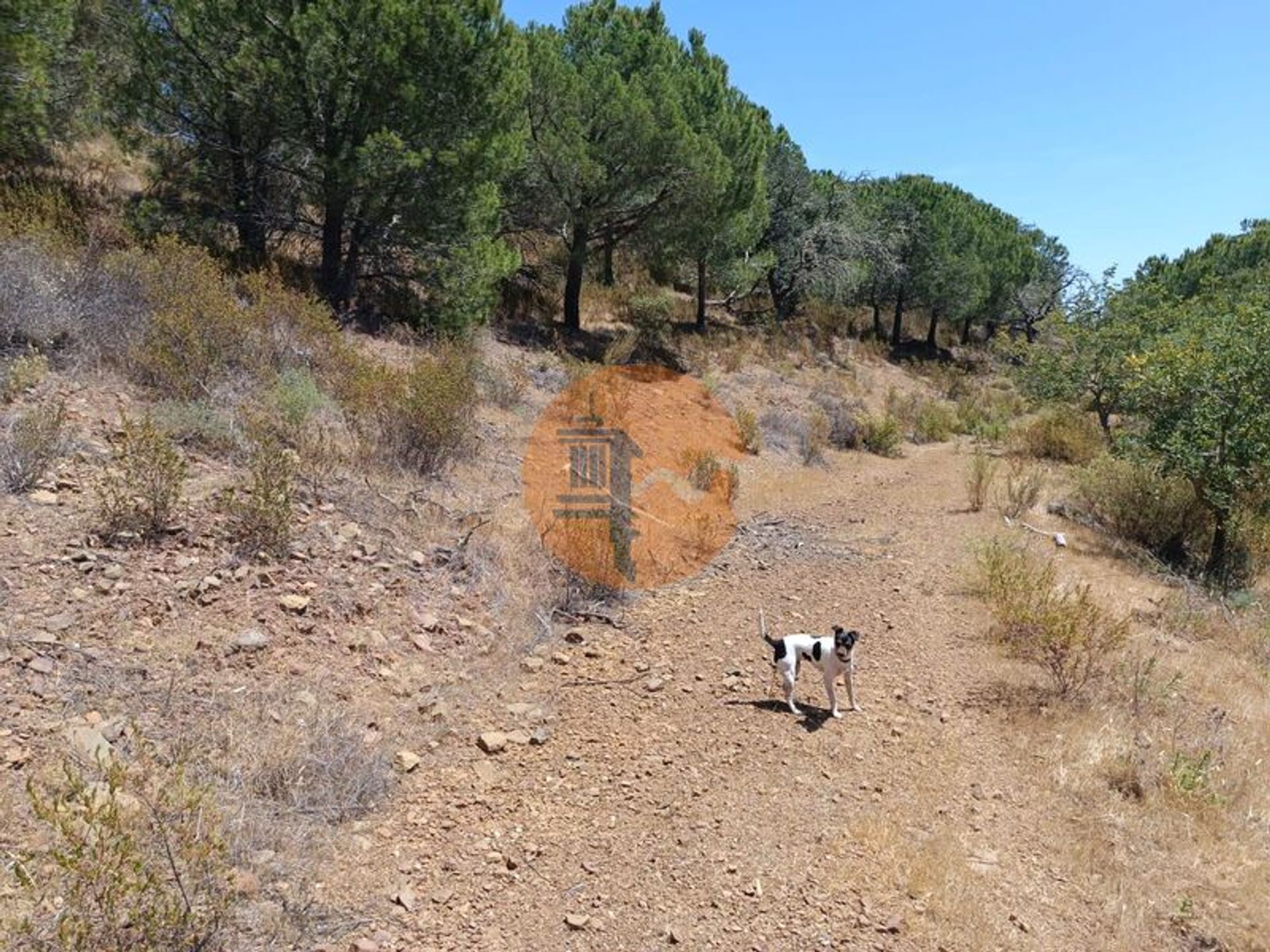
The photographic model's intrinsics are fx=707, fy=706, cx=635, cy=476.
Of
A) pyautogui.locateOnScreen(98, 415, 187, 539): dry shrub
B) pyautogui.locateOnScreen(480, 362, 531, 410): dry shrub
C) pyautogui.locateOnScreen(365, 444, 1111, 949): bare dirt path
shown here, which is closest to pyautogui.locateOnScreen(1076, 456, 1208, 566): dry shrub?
pyautogui.locateOnScreen(365, 444, 1111, 949): bare dirt path

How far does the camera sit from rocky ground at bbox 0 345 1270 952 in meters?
2.57

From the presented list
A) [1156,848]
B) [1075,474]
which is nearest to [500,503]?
[1156,848]

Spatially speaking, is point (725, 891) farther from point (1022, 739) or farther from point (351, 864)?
point (1022, 739)

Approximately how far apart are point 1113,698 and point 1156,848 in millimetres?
1336

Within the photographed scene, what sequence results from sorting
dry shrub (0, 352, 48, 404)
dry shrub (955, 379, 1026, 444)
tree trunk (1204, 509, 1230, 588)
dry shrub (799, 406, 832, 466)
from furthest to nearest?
dry shrub (955, 379, 1026, 444) < dry shrub (799, 406, 832, 466) < tree trunk (1204, 509, 1230, 588) < dry shrub (0, 352, 48, 404)

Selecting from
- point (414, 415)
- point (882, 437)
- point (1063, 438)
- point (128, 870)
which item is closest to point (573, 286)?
point (882, 437)

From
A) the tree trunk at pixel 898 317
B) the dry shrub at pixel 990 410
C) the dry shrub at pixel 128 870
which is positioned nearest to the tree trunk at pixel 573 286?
the dry shrub at pixel 990 410

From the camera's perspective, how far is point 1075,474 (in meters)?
9.84

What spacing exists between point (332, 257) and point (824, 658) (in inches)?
365

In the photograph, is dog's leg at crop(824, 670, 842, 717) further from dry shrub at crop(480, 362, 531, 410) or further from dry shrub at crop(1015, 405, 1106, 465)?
dry shrub at crop(1015, 405, 1106, 465)

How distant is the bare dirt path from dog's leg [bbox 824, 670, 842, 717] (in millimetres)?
68

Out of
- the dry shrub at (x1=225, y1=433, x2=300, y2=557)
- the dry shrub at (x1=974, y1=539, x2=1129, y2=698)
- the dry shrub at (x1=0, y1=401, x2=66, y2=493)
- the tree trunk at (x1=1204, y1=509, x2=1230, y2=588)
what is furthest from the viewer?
the tree trunk at (x1=1204, y1=509, x2=1230, y2=588)

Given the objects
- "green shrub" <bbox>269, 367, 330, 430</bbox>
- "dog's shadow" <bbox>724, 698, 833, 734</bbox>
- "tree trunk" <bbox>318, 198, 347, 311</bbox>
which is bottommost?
"dog's shadow" <bbox>724, 698, 833, 734</bbox>

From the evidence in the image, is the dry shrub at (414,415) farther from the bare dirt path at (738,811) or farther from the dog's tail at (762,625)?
the dog's tail at (762,625)
